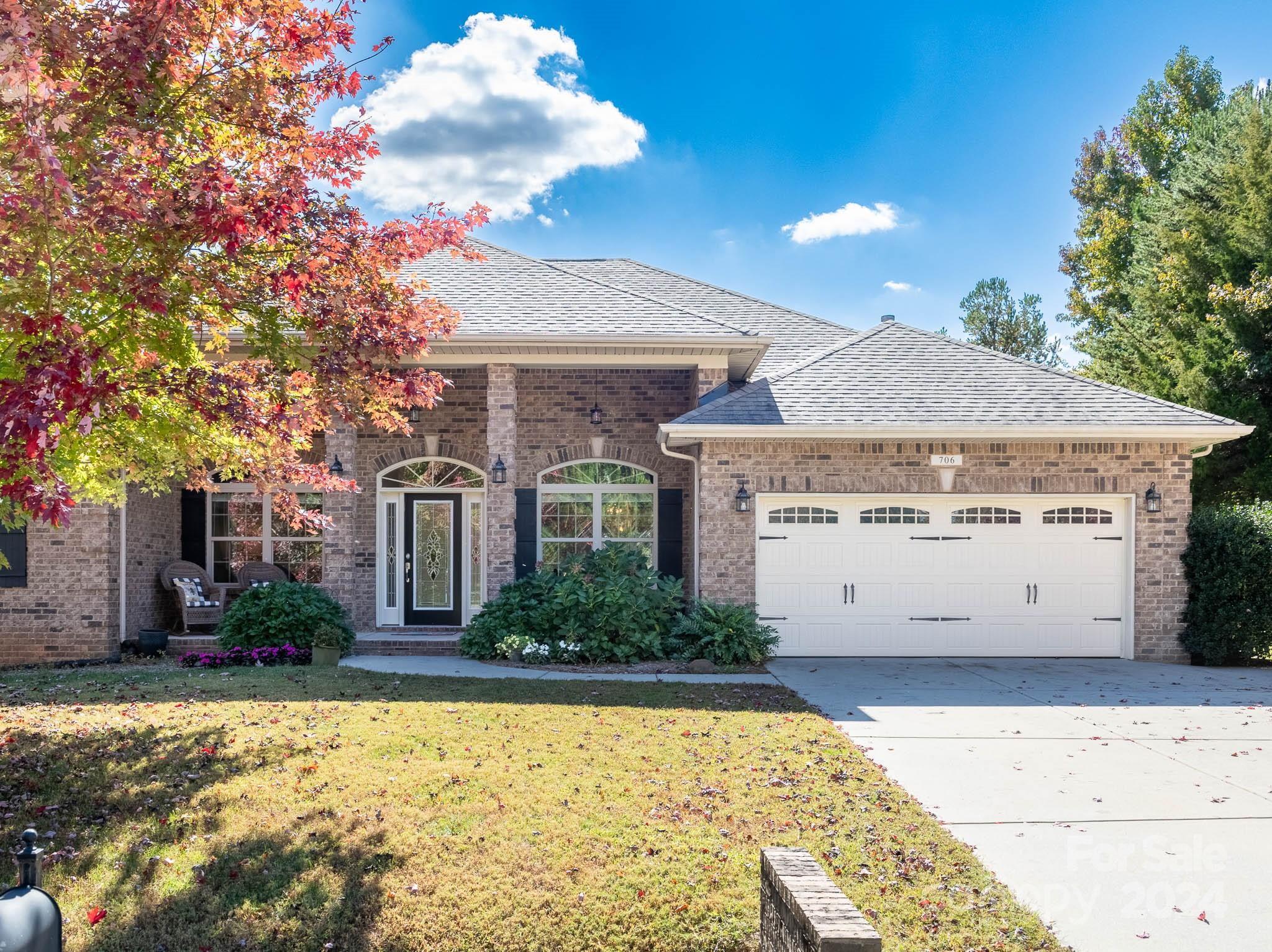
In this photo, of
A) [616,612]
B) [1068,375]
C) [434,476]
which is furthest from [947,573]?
[434,476]

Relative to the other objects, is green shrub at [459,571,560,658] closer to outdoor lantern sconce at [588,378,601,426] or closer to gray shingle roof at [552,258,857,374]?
outdoor lantern sconce at [588,378,601,426]

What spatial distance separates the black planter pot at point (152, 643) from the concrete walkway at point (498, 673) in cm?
288

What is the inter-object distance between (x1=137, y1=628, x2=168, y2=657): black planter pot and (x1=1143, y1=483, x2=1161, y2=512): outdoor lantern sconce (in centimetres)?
1332

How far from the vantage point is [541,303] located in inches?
495

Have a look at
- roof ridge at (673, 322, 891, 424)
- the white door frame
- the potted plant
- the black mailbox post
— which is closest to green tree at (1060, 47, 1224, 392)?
roof ridge at (673, 322, 891, 424)

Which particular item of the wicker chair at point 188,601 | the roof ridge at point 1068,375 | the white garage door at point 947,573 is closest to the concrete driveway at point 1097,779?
the white garage door at point 947,573

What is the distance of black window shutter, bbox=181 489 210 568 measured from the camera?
13.1 metres

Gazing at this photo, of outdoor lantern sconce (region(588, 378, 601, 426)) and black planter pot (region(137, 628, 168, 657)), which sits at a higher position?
outdoor lantern sconce (region(588, 378, 601, 426))

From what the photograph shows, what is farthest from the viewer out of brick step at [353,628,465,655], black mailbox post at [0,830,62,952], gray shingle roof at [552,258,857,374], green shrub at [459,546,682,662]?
gray shingle roof at [552,258,857,374]

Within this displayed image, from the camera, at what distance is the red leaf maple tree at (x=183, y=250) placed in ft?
13.0

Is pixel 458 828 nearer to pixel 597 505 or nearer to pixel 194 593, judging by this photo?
pixel 597 505

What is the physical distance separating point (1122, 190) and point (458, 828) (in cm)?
2822

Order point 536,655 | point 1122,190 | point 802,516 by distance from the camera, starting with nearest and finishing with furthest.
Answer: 1. point 536,655
2. point 802,516
3. point 1122,190

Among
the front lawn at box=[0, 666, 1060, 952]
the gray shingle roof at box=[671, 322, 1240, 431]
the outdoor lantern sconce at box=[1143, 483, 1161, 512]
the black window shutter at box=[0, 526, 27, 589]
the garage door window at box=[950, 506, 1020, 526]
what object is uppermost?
the gray shingle roof at box=[671, 322, 1240, 431]
